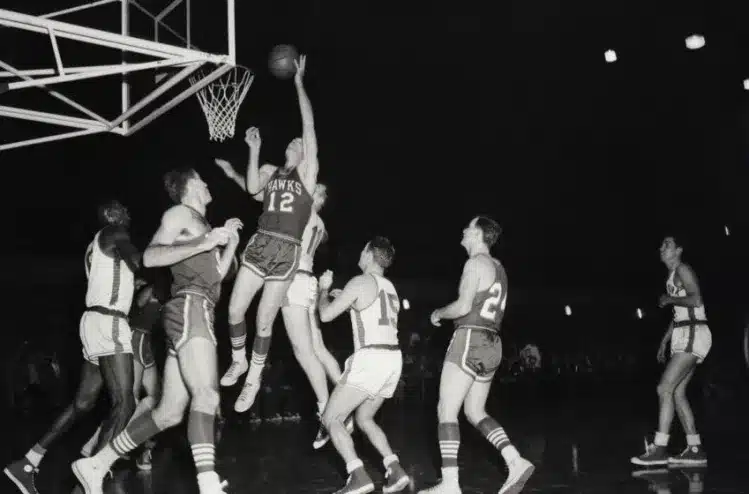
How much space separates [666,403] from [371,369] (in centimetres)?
320

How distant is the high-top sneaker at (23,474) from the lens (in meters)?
6.39

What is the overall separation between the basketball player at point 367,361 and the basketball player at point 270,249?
0.54 m

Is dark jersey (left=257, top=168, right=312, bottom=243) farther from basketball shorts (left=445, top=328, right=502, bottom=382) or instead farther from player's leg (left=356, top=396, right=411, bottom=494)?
basketball shorts (left=445, top=328, right=502, bottom=382)

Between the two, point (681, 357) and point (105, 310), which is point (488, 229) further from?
point (105, 310)

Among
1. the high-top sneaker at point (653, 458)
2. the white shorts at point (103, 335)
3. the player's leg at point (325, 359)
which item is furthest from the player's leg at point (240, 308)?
the high-top sneaker at point (653, 458)

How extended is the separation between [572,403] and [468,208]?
7.60 meters

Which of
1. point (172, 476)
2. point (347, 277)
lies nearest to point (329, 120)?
point (347, 277)

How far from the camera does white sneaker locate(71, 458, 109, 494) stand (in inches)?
225

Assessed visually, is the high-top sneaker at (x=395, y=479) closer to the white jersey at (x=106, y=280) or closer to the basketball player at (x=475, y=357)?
the basketball player at (x=475, y=357)

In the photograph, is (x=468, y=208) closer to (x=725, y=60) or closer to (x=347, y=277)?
(x=347, y=277)

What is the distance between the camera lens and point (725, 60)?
Result: 59.8 feet

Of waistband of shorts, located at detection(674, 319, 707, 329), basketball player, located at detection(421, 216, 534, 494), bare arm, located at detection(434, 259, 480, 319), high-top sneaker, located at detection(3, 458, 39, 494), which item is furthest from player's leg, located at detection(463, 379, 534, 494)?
high-top sneaker, located at detection(3, 458, 39, 494)

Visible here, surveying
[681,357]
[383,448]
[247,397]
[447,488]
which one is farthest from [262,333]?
[681,357]

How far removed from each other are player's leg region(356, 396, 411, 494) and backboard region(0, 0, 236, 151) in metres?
3.29
